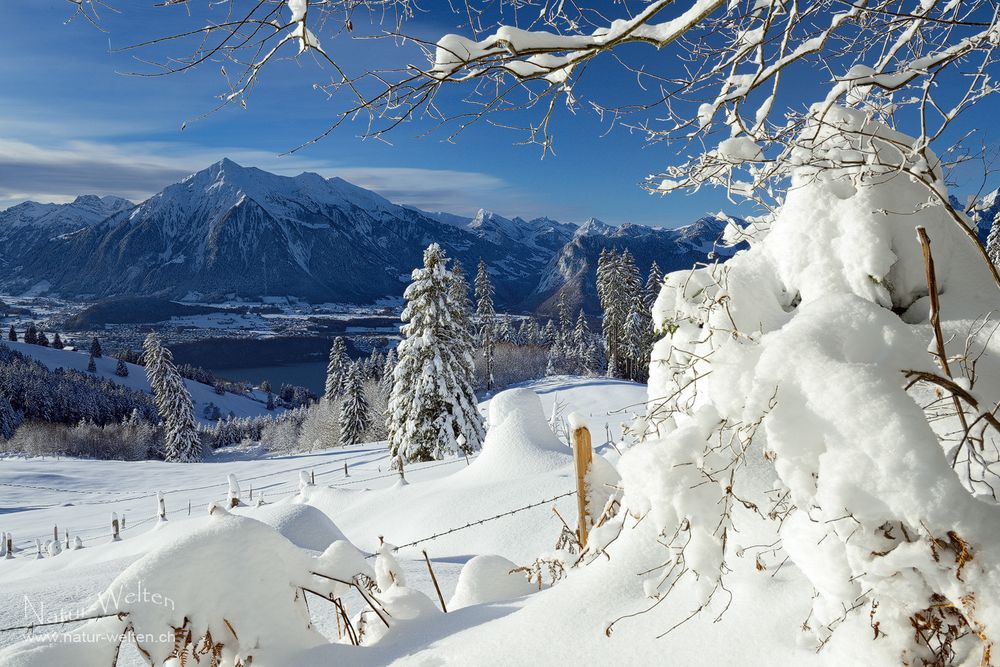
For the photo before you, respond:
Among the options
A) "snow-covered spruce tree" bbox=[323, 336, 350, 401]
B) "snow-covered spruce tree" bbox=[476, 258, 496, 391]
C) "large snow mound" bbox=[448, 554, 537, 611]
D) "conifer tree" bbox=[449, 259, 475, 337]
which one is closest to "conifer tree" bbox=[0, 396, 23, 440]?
"snow-covered spruce tree" bbox=[323, 336, 350, 401]

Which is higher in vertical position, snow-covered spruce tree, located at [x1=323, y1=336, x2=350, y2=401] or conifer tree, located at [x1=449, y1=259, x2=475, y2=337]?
conifer tree, located at [x1=449, y1=259, x2=475, y2=337]

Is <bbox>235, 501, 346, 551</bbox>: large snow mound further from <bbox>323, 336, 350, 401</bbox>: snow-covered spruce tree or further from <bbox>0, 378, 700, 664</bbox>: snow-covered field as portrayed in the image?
<bbox>323, 336, 350, 401</bbox>: snow-covered spruce tree

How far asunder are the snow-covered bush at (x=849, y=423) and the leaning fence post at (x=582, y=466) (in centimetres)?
129

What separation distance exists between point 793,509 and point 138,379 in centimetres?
10868

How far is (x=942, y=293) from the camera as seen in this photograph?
6.00ft

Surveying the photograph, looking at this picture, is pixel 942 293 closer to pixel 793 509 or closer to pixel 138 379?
pixel 793 509

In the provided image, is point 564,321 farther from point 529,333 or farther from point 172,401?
point 172,401

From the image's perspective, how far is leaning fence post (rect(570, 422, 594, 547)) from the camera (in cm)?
343

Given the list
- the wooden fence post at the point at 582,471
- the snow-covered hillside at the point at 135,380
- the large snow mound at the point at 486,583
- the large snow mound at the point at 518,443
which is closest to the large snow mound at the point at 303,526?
the large snow mound at the point at 486,583

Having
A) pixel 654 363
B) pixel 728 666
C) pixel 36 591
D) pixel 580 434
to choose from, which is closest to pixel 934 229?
pixel 654 363

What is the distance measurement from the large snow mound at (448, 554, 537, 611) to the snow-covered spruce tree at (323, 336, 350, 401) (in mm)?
45733

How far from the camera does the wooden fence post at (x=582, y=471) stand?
11.2ft

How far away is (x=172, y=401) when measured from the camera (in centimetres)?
4138

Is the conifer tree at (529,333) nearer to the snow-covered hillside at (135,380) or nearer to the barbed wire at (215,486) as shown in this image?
the snow-covered hillside at (135,380)
